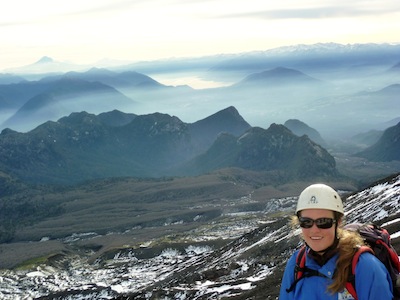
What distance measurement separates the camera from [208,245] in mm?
169625

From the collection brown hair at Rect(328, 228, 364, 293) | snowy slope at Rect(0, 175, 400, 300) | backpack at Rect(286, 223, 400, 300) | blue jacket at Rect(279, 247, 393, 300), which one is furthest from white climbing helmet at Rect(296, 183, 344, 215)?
snowy slope at Rect(0, 175, 400, 300)

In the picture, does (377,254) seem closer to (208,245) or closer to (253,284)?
(253,284)

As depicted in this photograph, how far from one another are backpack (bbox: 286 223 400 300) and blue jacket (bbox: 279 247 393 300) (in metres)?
0.09

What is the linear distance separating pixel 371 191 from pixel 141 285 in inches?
2457

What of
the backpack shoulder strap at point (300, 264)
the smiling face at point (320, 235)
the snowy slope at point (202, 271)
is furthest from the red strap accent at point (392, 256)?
the snowy slope at point (202, 271)

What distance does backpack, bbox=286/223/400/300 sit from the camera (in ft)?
30.7

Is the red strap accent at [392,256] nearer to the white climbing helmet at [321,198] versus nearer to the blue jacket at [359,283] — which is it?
the blue jacket at [359,283]

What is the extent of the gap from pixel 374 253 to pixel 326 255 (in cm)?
93

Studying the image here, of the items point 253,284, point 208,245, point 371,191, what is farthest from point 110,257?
point 253,284

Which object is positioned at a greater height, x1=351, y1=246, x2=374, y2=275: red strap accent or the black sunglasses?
the black sunglasses

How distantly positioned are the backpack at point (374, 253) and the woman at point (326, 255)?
0.24ft

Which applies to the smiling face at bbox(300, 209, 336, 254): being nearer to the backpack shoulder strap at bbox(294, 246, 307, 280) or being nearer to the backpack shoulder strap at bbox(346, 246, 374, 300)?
the backpack shoulder strap at bbox(294, 246, 307, 280)

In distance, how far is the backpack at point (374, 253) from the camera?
9359 millimetres

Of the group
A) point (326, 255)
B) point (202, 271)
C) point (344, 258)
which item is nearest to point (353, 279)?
point (344, 258)
